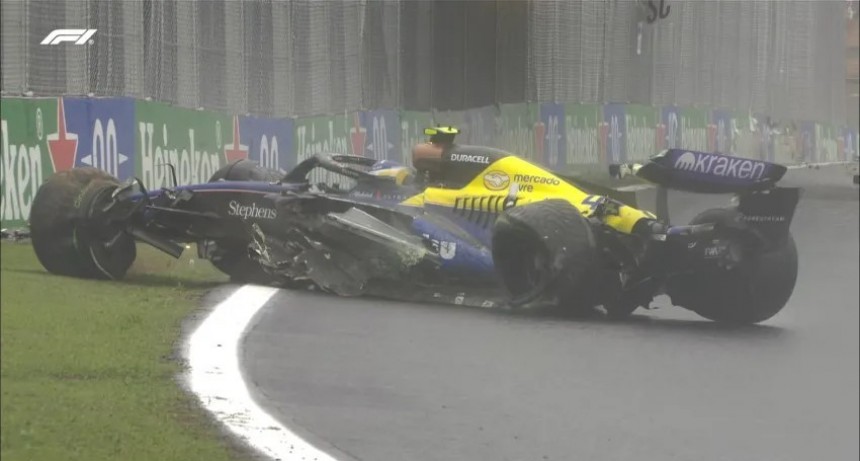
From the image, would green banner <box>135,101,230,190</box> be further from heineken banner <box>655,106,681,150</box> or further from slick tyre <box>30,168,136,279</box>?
heineken banner <box>655,106,681,150</box>

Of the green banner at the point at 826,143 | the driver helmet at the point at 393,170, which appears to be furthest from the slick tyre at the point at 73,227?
the green banner at the point at 826,143

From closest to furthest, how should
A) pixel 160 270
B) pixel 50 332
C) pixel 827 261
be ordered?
pixel 50 332, pixel 827 261, pixel 160 270

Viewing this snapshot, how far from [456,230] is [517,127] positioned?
1108mm

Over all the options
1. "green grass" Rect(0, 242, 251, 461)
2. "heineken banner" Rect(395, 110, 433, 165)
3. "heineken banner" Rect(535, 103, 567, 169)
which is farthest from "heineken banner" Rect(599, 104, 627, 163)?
"green grass" Rect(0, 242, 251, 461)

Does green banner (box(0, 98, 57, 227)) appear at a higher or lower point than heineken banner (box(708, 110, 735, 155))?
lower

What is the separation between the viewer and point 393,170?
21.4ft

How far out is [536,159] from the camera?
20.7ft

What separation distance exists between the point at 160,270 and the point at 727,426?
3.90 m

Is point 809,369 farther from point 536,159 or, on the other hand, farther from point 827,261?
point 536,159

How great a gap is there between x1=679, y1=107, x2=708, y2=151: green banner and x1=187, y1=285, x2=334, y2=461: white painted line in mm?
1685

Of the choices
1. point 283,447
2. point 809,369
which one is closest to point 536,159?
point 809,369

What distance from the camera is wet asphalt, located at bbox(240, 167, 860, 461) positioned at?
517 cm

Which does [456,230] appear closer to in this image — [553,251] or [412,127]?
[553,251]

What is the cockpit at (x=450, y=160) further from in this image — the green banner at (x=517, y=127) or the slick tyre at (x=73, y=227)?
the slick tyre at (x=73, y=227)
